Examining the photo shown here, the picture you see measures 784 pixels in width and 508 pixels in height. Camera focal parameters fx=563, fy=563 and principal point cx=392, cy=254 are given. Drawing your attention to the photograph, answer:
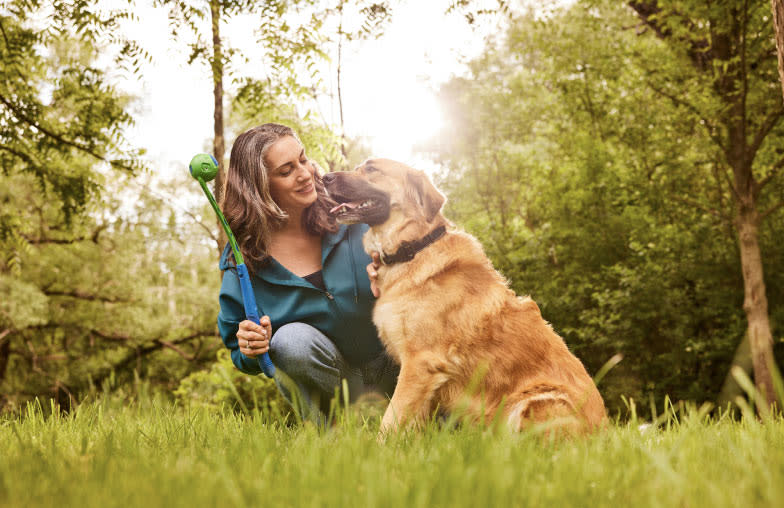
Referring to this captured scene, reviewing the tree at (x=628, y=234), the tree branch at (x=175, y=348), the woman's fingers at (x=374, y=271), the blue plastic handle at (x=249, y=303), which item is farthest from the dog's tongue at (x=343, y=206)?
the tree branch at (x=175, y=348)

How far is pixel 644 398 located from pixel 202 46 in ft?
21.7

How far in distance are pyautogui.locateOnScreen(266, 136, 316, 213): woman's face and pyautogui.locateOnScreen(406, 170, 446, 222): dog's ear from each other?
0.58 m

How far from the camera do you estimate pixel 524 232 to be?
8.27 meters

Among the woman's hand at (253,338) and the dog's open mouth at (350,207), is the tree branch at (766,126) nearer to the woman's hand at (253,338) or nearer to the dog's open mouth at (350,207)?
the dog's open mouth at (350,207)

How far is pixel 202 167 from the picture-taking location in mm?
2525

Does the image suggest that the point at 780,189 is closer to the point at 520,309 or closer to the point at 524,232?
the point at 524,232

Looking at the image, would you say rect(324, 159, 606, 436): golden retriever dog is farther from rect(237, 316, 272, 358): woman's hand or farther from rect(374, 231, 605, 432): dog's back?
rect(237, 316, 272, 358): woman's hand

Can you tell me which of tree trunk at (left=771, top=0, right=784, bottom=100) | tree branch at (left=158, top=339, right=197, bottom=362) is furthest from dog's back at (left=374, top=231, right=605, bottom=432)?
tree branch at (left=158, top=339, right=197, bottom=362)

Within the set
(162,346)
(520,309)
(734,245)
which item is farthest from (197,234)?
(520,309)

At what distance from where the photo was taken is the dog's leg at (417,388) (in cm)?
238

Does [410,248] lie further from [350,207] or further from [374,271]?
[350,207]

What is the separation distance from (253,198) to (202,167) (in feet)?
1.52

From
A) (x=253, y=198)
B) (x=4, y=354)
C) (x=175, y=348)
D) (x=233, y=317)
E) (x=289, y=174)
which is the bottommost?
(x=175, y=348)

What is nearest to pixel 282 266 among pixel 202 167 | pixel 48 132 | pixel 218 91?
pixel 202 167
